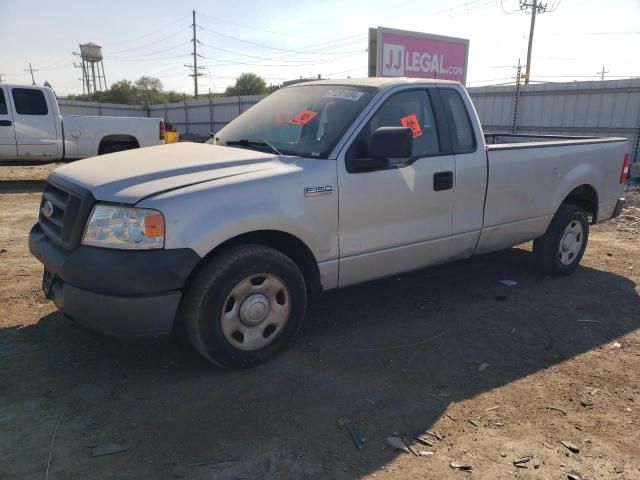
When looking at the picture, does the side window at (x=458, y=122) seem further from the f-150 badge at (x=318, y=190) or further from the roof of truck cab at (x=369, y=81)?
the f-150 badge at (x=318, y=190)

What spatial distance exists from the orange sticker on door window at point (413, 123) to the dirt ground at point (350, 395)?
60.5 inches

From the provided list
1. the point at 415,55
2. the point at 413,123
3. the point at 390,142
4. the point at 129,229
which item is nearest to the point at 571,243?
the point at 413,123

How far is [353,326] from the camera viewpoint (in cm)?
426

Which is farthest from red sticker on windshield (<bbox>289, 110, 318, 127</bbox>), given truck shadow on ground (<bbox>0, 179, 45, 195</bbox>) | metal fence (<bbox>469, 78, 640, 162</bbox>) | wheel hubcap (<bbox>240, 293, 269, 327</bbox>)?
metal fence (<bbox>469, 78, 640, 162</bbox>)

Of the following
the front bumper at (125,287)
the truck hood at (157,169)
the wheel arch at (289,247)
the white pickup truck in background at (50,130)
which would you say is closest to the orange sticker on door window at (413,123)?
the truck hood at (157,169)

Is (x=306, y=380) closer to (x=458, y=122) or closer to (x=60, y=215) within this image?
(x=60, y=215)

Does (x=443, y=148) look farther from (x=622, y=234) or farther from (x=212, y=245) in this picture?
(x=622, y=234)

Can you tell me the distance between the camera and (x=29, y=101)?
38.4ft

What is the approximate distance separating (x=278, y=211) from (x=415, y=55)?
1084cm

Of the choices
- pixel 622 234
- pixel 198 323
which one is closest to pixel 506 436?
pixel 198 323

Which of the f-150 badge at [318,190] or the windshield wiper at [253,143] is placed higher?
the windshield wiper at [253,143]

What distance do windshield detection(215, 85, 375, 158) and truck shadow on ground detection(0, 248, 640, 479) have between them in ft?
4.80

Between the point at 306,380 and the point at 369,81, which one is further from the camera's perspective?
the point at 369,81

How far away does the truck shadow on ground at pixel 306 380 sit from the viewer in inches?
105
